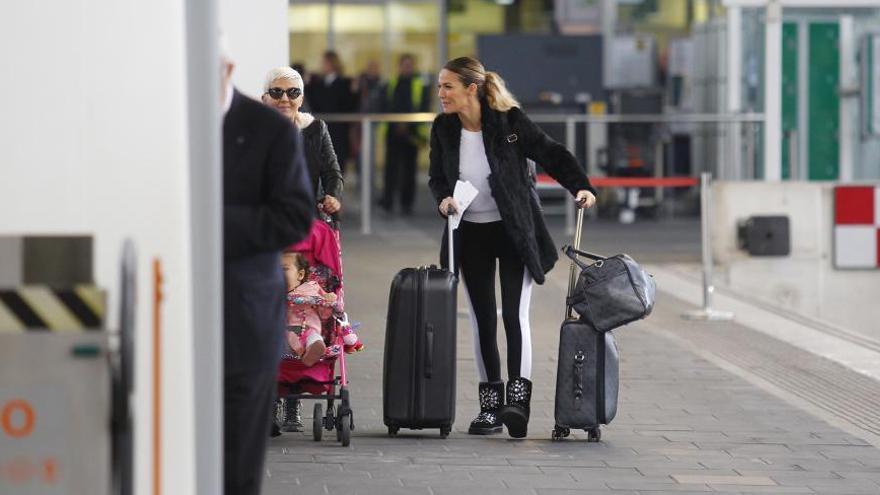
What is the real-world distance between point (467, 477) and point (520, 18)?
72.4 feet

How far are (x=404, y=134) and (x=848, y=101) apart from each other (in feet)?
20.0

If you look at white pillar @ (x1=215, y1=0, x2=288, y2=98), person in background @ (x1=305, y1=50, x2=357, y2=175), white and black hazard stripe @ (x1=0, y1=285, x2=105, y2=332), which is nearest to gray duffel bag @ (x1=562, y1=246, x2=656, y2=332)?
white pillar @ (x1=215, y1=0, x2=288, y2=98)

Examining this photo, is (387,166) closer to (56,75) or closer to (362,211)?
(362,211)

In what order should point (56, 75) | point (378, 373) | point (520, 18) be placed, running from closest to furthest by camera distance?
point (56, 75) < point (378, 373) < point (520, 18)

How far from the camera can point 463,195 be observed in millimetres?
8102

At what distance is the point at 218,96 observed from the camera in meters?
4.43

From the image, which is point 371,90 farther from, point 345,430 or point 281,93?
point 345,430

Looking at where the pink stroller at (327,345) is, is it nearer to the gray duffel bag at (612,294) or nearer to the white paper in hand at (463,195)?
the white paper in hand at (463,195)

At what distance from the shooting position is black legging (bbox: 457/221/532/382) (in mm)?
8211

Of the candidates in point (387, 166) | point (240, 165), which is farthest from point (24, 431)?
point (387, 166)

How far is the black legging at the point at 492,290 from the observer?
821 cm

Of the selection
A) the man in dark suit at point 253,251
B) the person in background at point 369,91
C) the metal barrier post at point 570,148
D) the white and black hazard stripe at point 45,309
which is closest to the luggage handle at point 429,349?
the man in dark suit at point 253,251

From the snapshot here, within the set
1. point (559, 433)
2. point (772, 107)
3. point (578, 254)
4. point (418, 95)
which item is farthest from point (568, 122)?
point (559, 433)

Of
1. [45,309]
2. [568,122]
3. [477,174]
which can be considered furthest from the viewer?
[568,122]
